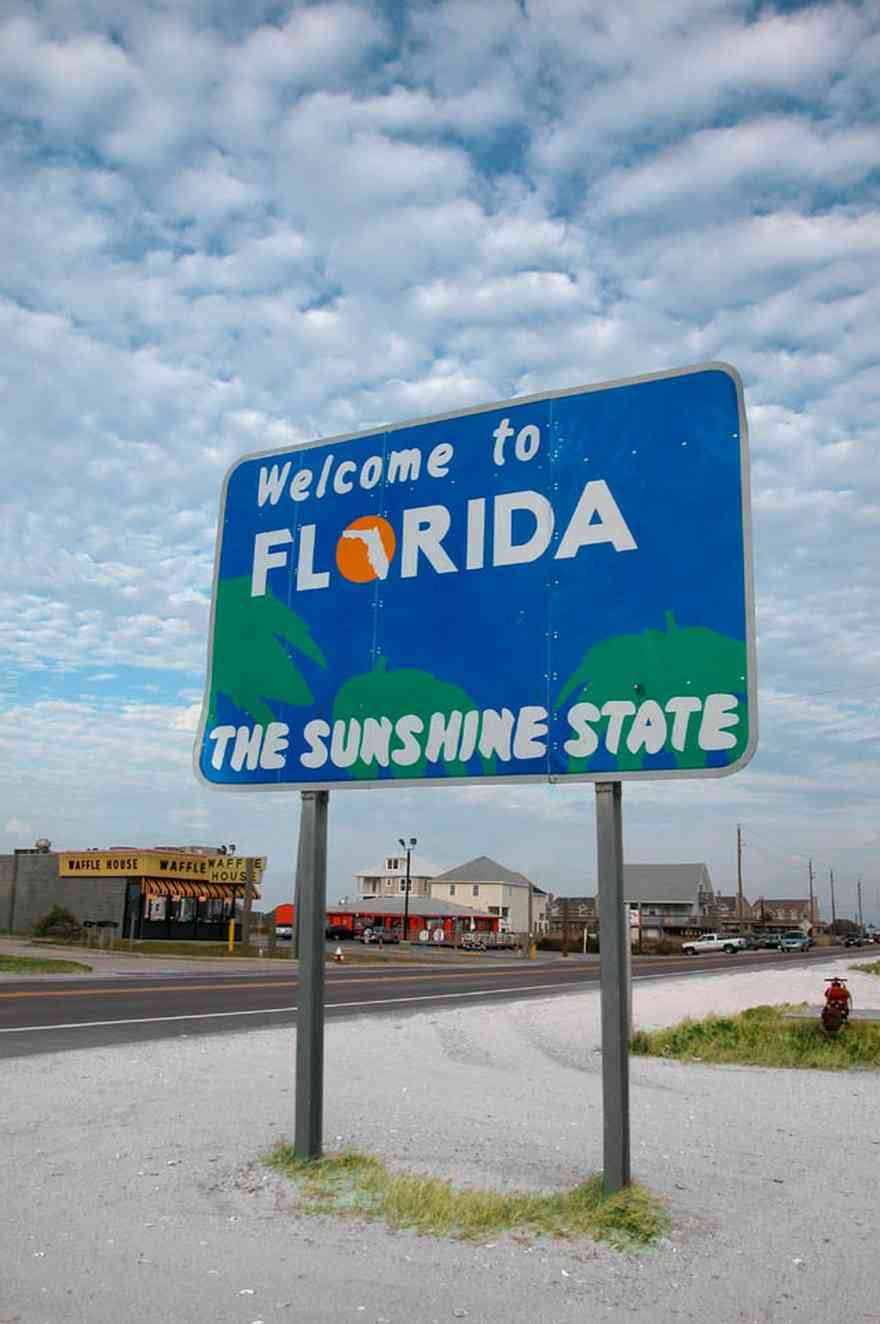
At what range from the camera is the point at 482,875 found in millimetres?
111250

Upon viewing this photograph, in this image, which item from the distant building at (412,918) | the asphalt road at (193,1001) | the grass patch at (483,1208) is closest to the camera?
the grass patch at (483,1208)

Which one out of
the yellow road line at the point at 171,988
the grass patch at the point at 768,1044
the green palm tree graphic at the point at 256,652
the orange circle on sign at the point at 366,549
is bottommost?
the yellow road line at the point at 171,988

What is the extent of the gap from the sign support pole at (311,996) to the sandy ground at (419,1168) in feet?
1.34

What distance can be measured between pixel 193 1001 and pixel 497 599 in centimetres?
1599

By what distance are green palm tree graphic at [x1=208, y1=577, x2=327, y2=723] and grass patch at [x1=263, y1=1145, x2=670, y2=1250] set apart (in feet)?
8.51

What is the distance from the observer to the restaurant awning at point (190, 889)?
54.6 meters

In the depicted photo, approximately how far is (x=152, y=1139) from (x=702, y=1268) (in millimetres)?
3764

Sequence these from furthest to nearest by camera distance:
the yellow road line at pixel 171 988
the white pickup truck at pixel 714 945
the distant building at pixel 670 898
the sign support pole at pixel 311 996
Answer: the distant building at pixel 670 898 < the white pickup truck at pixel 714 945 < the yellow road line at pixel 171 988 < the sign support pole at pixel 311 996

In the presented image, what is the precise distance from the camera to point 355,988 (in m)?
25.8

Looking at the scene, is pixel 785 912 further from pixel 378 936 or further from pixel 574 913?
pixel 378 936

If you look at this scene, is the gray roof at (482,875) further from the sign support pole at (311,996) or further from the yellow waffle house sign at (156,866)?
the sign support pole at (311,996)

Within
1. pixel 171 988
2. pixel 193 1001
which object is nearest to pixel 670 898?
pixel 171 988

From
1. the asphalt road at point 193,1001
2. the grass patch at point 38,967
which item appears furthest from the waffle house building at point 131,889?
the asphalt road at point 193,1001

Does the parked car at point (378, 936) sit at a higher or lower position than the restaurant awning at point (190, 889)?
lower
